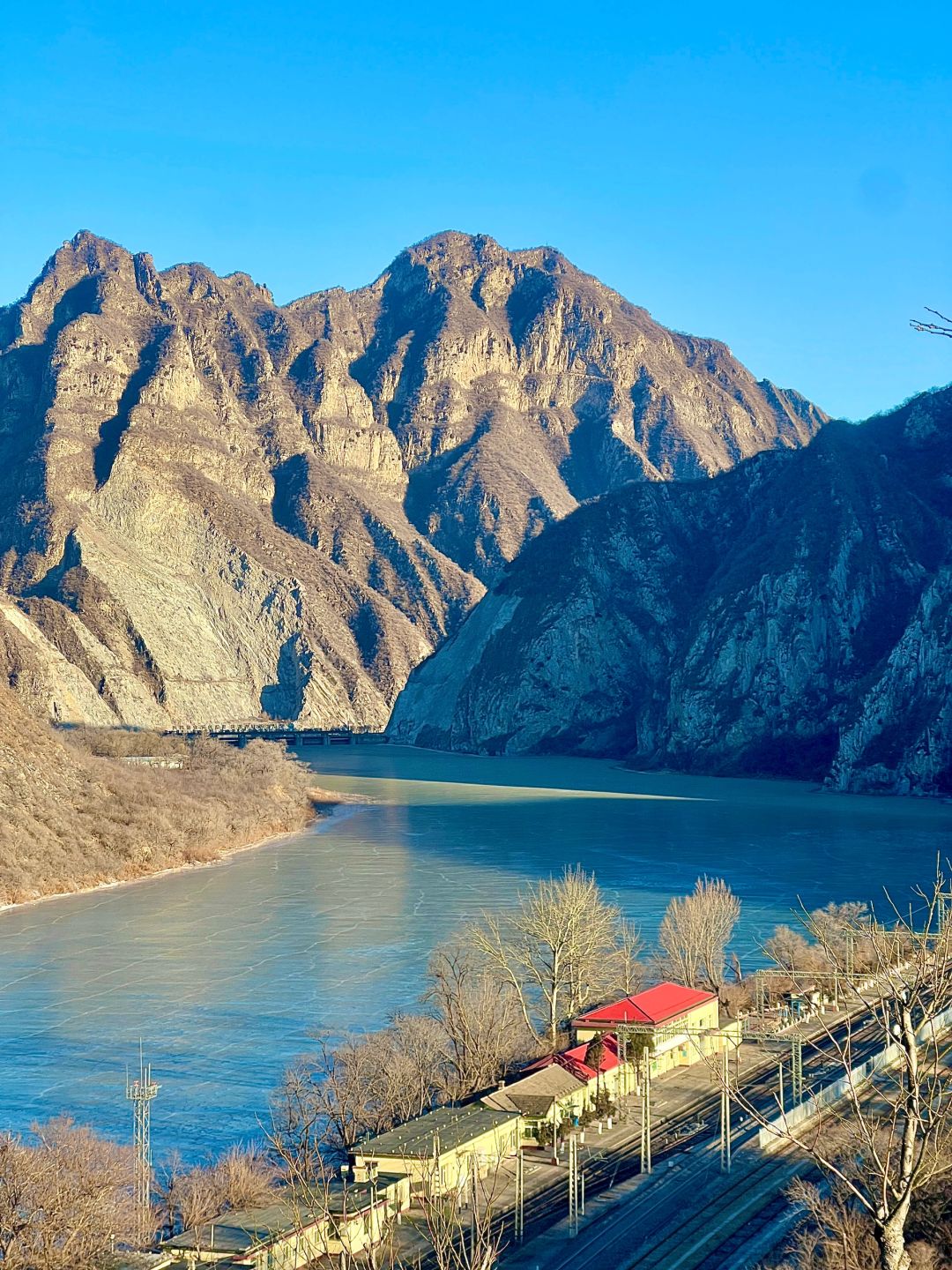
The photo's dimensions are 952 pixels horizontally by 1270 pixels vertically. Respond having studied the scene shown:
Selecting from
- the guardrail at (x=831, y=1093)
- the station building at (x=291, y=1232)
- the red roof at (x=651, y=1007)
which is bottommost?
the station building at (x=291, y=1232)

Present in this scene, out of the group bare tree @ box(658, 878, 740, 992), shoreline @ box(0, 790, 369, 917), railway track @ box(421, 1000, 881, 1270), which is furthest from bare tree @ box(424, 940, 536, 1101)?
shoreline @ box(0, 790, 369, 917)

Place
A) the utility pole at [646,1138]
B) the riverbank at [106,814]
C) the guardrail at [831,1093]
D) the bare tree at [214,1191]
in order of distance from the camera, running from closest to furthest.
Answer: the bare tree at [214,1191] < the utility pole at [646,1138] < the guardrail at [831,1093] < the riverbank at [106,814]

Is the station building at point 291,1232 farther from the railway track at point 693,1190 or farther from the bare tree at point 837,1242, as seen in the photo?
the bare tree at point 837,1242

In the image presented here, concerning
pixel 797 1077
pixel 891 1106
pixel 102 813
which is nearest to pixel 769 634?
pixel 102 813

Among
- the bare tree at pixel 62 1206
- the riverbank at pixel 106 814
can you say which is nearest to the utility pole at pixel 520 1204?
the bare tree at pixel 62 1206

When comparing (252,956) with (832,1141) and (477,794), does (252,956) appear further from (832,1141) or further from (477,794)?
(477,794)

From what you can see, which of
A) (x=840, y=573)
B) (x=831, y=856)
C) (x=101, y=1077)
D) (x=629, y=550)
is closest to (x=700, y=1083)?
(x=101, y=1077)
